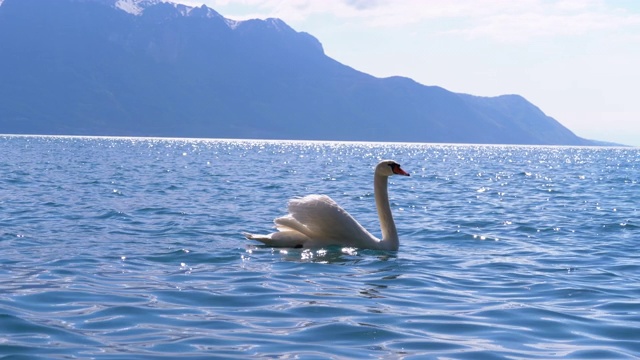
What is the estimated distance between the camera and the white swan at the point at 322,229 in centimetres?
1327

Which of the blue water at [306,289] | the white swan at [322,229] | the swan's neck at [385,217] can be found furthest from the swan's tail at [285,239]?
the swan's neck at [385,217]

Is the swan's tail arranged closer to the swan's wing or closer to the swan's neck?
the swan's wing

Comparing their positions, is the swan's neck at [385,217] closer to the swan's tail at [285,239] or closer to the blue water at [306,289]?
the blue water at [306,289]

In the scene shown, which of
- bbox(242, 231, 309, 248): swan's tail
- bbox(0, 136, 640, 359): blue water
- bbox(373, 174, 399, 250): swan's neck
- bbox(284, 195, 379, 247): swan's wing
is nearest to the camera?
bbox(0, 136, 640, 359): blue water

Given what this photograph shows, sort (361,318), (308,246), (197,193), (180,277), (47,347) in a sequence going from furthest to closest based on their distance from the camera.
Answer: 1. (197,193)
2. (308,246)
3. (180,277)
4. (361,318)
5. (47,347)

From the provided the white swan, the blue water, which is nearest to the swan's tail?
the white swan

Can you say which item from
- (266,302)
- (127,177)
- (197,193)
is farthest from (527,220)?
(127,177)

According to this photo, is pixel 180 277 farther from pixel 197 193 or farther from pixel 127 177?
pixel 127 177

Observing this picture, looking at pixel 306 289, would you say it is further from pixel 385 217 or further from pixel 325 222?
pixel 385 217

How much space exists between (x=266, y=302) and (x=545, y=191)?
2678 centimetres

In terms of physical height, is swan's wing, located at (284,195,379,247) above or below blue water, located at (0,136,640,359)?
above

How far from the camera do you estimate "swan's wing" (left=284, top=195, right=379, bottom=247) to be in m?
13.2

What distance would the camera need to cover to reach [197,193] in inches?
1097

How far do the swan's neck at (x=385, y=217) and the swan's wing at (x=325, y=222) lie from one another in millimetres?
333
